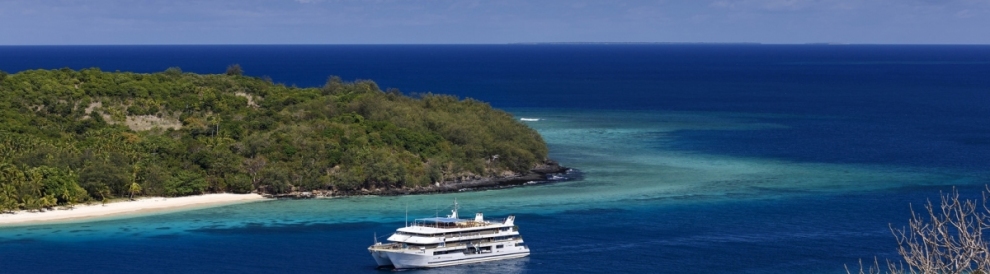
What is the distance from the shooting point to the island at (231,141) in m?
84.5

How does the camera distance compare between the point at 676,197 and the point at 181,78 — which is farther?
the point at 181,78

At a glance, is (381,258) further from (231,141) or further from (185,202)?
(231,141)

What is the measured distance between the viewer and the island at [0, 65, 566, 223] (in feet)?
277

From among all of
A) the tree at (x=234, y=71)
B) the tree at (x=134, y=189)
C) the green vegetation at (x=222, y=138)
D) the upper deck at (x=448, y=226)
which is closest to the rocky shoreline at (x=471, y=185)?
the green vegetation at (x=222, y=138)

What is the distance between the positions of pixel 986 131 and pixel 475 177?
2724 inches

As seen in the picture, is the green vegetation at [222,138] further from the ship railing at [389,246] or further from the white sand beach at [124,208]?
the ship railing at [389,246]

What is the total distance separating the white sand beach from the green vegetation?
1.32m

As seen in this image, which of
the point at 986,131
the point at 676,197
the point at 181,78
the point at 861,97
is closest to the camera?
the point at 676,197

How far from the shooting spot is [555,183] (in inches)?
3674

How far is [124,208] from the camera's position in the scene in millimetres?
79812

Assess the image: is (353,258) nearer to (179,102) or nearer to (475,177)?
(475,177)

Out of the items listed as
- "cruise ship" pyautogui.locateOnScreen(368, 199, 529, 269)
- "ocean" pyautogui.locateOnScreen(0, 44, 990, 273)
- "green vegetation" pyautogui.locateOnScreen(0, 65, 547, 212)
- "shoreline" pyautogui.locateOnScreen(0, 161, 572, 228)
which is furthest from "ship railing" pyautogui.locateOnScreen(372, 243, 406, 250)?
"green vegetation" pyautogui.locateOnScreen(0, 65, 547, 212)

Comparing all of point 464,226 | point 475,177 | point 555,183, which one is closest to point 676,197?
point 555,183

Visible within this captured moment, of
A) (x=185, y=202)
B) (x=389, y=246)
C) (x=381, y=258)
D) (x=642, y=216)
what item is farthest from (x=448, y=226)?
(x=185, y=202)
